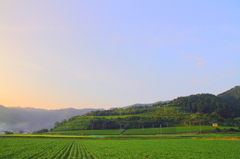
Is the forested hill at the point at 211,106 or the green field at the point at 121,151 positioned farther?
the forested hill at the point at 211,106

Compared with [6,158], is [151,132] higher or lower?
lower

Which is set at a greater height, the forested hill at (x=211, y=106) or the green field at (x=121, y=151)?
Result: the forested hill at (x=211, y=106)

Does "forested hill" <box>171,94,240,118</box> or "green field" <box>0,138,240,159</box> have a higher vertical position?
"forested hill" <box>171,94,240,118</box>

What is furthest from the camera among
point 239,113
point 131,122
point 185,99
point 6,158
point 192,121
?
point 185,99

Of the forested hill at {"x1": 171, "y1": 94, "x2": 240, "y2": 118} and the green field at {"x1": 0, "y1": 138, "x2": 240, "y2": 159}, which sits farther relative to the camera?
the forested hill at {"x1": 171, "y1": 94, "x2": 240, "y2": 118}

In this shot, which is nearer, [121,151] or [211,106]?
[121,151]

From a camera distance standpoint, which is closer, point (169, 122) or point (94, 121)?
point (169, 122)

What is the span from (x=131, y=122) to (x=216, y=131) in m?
56.5

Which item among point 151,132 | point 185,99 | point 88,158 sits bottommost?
point 151,132

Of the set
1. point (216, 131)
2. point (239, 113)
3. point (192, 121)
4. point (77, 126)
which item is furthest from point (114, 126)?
point (239, 113)

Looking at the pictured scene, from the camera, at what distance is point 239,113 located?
162 meters

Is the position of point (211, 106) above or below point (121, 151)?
above

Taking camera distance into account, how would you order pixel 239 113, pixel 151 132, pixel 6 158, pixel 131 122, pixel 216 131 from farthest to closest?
pixel 239 113 < pixel 131 122 < pixel 151 132 < pixel 216 131 < pixel 6 158

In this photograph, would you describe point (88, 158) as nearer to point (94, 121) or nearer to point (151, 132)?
point (151, 132)
